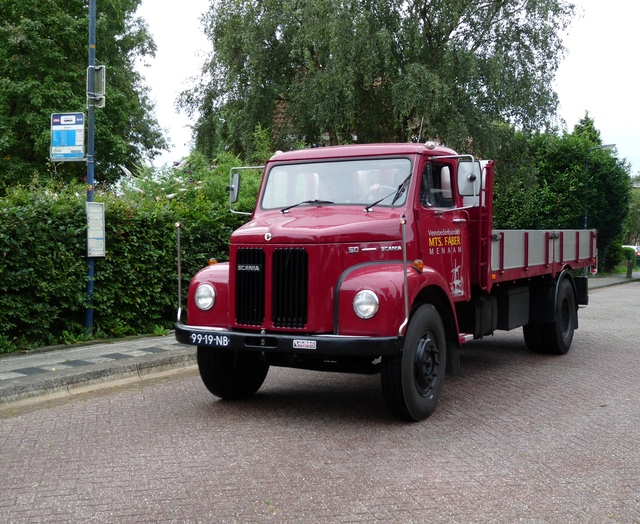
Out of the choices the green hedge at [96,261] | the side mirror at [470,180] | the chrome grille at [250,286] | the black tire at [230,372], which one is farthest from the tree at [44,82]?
the side mirror at [470,180]

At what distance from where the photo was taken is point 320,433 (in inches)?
246

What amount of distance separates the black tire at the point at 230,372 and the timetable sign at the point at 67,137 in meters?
4.59

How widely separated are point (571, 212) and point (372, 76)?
1363 centimetres

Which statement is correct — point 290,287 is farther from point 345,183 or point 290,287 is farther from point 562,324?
point 562,324

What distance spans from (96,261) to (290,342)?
5.29 m

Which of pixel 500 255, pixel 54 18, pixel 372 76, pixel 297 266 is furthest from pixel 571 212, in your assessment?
pixel 297 266

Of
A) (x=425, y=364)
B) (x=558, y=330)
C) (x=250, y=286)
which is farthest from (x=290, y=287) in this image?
(x=558, y=330)

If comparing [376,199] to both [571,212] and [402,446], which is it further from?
[571,212]

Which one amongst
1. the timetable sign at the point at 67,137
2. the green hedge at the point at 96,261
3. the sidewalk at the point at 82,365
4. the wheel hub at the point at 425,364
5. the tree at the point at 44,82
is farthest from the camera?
the tree at the point at 44,82

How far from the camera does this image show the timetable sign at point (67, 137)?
414 inches

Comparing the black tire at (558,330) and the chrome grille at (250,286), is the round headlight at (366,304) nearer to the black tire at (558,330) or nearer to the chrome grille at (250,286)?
the chrome grille at (250,286)

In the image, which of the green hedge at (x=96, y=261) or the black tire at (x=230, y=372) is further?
the green hedge at (x=96, y=261)

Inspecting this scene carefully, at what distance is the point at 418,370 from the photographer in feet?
21.5

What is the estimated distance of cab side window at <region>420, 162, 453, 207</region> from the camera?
7.36m
